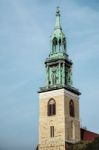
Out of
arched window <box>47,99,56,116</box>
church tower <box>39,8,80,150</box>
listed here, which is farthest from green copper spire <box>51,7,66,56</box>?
arched window <box>47,99,56,116</box>

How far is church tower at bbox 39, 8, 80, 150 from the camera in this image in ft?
260

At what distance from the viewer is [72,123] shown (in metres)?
81.9

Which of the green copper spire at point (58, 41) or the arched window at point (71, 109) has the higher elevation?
the green copper spire at point (58, 41)

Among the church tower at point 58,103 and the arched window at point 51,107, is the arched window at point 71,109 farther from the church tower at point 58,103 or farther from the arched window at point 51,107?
the arched window at point 51,107

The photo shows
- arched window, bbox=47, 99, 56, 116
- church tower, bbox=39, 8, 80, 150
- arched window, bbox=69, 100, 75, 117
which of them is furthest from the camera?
arched window, bbox=69, 100, 75, 117

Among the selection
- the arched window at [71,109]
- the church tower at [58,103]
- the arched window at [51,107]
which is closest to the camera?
the church tower at [58,103]

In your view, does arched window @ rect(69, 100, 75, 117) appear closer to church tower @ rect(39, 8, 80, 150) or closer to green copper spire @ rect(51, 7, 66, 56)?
church tower @ rect(39, 8, 80, 150)

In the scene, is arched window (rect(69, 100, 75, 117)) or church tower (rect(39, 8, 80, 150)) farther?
arched window (rect(69, 100, 75, 117))

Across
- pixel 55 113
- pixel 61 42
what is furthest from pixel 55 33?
pixel 55 113

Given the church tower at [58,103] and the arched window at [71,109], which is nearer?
the church tower at [58,103]

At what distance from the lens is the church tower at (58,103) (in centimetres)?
7919

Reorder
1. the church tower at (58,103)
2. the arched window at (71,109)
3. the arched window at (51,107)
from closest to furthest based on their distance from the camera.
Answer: the church tower at (58,103) → the arched window at (51,107) → the arched window at (71,109)

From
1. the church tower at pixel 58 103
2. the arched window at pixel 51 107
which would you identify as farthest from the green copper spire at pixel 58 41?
the arched window at pixel 51 107

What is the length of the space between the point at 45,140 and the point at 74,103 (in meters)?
9.16
